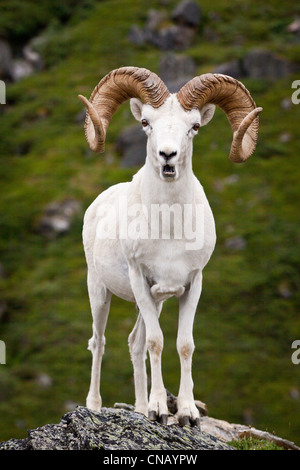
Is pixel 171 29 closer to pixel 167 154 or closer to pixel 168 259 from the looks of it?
pixel 168 259

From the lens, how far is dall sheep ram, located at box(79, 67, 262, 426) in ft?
39.8

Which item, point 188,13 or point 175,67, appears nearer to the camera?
point 175,67

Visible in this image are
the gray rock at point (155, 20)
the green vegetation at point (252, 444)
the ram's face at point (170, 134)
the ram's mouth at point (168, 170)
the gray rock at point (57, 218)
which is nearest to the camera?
the ram's face at point (170, 134)

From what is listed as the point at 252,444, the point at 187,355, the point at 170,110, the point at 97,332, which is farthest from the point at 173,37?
the point at 187,355

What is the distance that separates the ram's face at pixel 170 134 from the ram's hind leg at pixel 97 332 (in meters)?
3.49

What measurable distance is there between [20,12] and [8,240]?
45.5 meters

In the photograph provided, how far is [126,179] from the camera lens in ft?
215

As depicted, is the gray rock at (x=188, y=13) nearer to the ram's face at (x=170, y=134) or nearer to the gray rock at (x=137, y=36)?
the gray rock at (x=137, y=36)

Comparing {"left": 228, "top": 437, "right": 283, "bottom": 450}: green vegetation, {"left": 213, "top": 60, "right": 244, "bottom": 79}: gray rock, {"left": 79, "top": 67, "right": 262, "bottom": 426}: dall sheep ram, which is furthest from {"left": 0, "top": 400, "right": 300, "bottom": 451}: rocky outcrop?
{"left": 213, "top": 60, "right": 244, "bottom": 79}: gray rock

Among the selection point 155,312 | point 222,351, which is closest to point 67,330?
point 222,351

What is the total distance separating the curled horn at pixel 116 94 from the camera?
12.3 m

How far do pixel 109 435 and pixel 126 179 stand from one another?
180 ft

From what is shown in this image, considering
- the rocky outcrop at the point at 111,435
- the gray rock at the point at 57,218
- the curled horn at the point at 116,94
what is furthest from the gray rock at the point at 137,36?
the rocky outcrop at the point at 111,435

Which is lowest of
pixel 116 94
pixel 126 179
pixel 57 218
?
pixel 116 94
